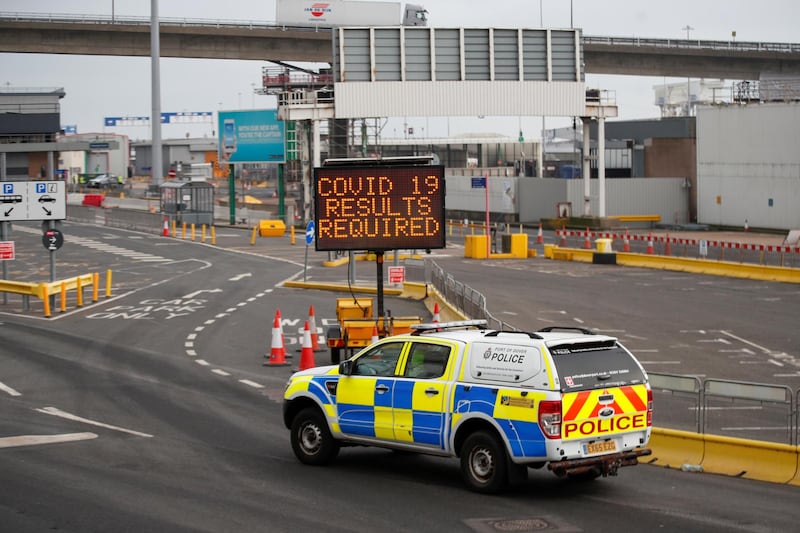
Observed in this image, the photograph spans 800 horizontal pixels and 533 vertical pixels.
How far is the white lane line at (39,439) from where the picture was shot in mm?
15541

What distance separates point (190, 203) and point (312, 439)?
6988 cm

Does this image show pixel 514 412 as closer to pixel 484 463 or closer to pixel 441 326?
pixel 484 463

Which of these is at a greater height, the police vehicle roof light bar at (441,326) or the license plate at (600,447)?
the police vehicle roof light bar at (441,326)

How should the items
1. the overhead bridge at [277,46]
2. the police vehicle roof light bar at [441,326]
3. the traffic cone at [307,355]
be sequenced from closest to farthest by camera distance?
1. the police vehicle roof light bar at [441,326]
2. the traffic cone at [307,355]
3. the overhead bridge at [277,46]

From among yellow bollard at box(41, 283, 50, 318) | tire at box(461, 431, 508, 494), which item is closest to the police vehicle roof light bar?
tire at box(461, 431, 508, 494)

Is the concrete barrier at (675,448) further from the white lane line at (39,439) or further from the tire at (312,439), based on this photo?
the white lane line at (39,439)

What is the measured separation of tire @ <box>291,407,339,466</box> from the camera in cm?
1411

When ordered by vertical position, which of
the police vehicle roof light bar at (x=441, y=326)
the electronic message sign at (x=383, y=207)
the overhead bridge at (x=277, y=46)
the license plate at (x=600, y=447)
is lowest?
the license plate at (x=600, y=447)

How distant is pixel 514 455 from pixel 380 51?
48447 mm

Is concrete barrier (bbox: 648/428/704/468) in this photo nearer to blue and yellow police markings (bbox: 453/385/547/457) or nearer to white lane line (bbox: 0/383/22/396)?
blue and yellow police markings (bbox: 453/385/547/457)

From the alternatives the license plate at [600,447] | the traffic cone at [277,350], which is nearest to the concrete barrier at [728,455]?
the license plate at [600,447]

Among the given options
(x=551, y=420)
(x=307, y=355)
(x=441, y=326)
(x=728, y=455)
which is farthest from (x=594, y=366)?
(x=307, y=355)

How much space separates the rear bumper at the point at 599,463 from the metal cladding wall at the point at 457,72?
154 ft

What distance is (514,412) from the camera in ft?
39.5
